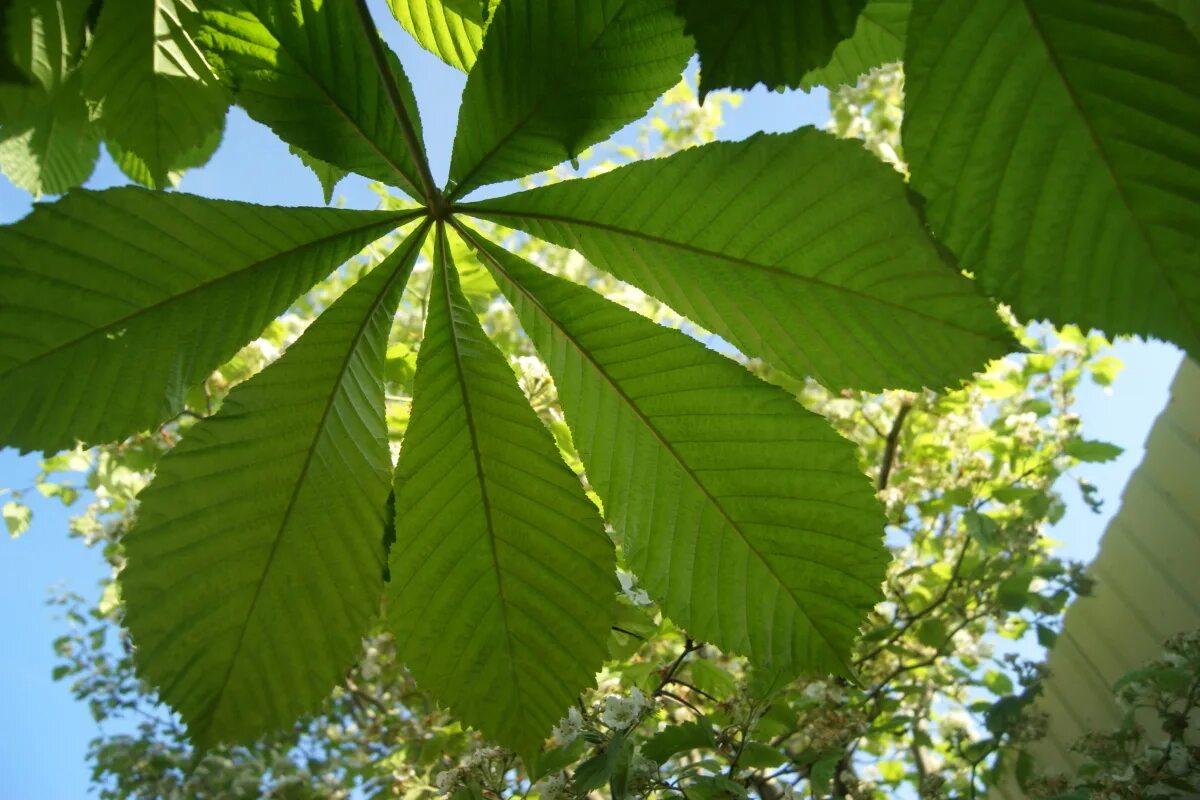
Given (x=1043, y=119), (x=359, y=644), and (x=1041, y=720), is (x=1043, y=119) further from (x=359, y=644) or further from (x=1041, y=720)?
(x=1041, y=720)

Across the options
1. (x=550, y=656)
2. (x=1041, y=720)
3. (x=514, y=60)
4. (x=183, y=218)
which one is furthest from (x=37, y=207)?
(x=1041, y=720)

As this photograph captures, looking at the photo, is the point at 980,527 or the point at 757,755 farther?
the point at 980,527

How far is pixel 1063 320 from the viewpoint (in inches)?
18.1

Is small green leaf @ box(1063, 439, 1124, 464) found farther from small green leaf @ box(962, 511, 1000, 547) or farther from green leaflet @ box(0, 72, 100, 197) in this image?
green leaflet @ box(0, 72, 100, 197)

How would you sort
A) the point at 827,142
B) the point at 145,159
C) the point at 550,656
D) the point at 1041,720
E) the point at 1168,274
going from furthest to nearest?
1. the point at 1041,720
2. the point at 145,159
3. the point at 550,656
4. the point at 827,142
5. the point at 1168,274

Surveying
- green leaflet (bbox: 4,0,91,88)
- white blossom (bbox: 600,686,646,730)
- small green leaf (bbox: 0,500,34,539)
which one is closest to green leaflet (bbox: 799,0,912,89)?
green leaflet (bbox: 4,0,91,88)

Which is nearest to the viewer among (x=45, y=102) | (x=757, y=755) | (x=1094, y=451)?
(x=45, y=102)

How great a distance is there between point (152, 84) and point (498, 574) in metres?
0.68

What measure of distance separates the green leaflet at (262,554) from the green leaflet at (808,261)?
0.29 meters

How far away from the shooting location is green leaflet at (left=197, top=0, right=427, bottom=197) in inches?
24.2

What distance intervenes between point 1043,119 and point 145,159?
91 cm

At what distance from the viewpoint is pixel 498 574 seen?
0.68m

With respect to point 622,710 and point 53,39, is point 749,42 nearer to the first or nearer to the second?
point 53,39

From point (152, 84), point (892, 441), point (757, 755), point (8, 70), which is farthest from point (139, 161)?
point (892, 441)
